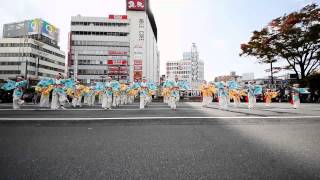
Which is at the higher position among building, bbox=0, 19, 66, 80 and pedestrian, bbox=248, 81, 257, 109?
building, bbox=0, 19, 66, 80

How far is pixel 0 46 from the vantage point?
7331 cm

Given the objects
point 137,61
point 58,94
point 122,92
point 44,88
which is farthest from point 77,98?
point 137,61

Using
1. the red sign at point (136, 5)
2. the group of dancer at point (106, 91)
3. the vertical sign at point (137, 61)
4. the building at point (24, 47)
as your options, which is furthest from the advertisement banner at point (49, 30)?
the group of dancer at point (106, 91)

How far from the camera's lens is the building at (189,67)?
153 m

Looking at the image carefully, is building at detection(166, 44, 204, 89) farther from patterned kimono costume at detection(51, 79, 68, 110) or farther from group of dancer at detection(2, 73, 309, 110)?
patterned kimono costume at detection(51, 79, 68, 110)

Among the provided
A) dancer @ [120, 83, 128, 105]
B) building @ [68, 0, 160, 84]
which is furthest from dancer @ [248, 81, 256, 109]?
building @ [68, 0, 160, 84]

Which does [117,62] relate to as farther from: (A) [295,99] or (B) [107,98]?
(A) [295,99]

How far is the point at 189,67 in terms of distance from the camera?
502ft

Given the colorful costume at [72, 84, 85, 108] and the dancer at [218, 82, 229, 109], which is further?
the colorful costume at [72, 84, 85, 108]

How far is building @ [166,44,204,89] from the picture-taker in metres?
153

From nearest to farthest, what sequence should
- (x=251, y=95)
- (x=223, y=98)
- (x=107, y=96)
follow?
(x=107, y=96) < (x=223, y=98) < (x=251, y=95)

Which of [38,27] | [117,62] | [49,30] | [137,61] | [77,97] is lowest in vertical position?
[77,97]

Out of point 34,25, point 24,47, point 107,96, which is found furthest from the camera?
point 34,25

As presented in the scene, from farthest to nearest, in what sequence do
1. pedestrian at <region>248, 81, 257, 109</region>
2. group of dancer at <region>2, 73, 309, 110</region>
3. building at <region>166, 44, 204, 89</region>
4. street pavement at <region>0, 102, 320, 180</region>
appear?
building at <region>166, 44, 204, 89</region>, pedestrian at <region>248, 81, 257, 109</region>, group of dancer at <region>2, 73, 309, 110</region>, street pavement at <region>0, 102, 320, 180</region>
